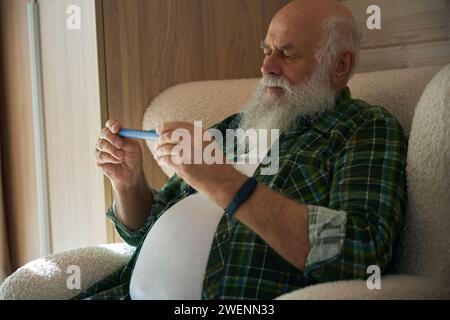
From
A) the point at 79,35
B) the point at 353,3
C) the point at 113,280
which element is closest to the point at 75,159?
the point at 79,35

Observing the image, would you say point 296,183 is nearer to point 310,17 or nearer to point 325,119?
point 325,119

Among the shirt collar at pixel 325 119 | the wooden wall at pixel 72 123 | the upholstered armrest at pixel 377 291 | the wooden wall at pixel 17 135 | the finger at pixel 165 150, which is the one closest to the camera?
the upholstered armrest at pixel 377 291

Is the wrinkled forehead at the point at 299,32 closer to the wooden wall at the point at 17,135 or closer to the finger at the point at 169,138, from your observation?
the finger at the point at 169,138

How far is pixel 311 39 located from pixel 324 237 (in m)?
0.44

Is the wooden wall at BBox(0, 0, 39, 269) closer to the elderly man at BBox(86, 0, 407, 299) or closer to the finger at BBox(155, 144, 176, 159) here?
the elderly man at BBox(86, 0, 407, 299)

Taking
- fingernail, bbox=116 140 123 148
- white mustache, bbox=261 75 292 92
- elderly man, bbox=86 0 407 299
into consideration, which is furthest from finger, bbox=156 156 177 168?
white mustache, bbox=261 75 292 92

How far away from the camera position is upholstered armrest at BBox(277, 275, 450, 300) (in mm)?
842

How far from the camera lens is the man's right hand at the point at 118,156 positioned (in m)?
1.17

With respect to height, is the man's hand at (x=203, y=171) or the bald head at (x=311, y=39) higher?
the bald head at (x=311, y=39)

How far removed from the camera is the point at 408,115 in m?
1.17

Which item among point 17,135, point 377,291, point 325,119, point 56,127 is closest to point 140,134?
point 325,119

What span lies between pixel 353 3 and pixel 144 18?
543mm

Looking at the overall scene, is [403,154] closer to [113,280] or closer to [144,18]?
[113,280]

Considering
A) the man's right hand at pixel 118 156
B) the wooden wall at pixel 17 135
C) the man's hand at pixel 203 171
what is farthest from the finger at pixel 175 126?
the wooden wall at pixel 17 135
